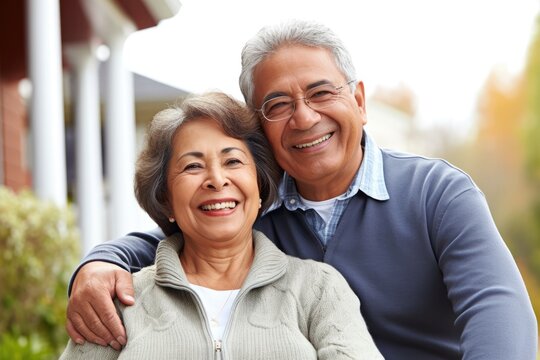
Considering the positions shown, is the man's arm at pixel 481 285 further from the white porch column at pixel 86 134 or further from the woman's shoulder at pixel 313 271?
the white porch column at pixel 86 134

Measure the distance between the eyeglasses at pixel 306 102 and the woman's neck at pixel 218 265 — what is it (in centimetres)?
42

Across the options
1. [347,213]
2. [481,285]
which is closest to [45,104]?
[347,213]

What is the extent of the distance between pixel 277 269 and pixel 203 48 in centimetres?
1383

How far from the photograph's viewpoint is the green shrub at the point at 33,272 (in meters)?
5.66

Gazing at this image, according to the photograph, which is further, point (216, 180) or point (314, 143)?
point (314, 143)

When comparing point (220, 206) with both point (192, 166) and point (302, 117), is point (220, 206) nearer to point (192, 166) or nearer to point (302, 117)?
point (192, 166)

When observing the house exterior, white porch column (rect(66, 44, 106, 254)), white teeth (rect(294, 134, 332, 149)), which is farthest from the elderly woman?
white porch column (rect(66, 44, 106, 254))

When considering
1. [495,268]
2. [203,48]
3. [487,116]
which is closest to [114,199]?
[203,48]

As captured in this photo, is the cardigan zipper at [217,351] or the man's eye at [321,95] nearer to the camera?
the cardigan zipper at [217,351]

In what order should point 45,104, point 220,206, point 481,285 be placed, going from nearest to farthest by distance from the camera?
point 481,285
point 220,206
point 45,104

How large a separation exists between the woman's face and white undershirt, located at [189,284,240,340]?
16 cm

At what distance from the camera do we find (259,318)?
2.41m

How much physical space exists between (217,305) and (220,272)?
130 mm

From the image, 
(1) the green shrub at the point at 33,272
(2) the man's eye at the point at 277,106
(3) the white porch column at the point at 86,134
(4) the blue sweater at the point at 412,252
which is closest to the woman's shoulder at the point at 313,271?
(4) the blue sweater at the point at 412,252
